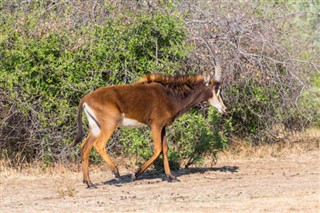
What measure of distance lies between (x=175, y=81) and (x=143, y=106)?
948 mm

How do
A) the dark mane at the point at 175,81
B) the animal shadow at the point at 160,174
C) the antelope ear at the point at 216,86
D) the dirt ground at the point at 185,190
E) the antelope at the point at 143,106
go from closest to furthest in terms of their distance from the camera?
the dirt ground at the point at 185,190
the antelope at the point at 143,106
the animal shadow at the point at 160,174
the dark mane at the point at 175,81
the antelope ear at the point at 216,86

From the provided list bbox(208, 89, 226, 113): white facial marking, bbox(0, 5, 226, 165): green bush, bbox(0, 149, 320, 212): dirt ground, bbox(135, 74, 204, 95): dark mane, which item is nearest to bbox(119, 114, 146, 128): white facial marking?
bbox(135, 74, 204, 95): dark mane

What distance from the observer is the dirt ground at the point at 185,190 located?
9594mm

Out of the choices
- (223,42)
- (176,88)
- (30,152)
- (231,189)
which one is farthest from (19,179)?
(223,42)

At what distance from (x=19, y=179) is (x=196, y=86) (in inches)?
145

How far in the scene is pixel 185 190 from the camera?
11.2m

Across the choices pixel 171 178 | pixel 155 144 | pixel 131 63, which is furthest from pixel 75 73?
pixel 171 178

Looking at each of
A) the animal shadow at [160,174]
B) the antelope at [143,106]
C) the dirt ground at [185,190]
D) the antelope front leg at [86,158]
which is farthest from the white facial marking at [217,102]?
the antelope front leg at [86,158]

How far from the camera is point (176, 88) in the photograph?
41.7 feet

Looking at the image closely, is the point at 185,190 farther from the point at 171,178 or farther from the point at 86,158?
the point at 86,158

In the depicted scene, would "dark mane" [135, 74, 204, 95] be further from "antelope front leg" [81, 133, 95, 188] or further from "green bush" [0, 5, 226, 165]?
"antelope front leg" [81, 133, 95, 188]

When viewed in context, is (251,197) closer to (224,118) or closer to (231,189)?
(231,189)

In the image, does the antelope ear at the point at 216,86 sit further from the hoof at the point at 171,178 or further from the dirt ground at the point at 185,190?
the hoof at the point at 171,178

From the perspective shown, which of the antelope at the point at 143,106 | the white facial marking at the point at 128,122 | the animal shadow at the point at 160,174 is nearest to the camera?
the antelope at the point at 143,106
